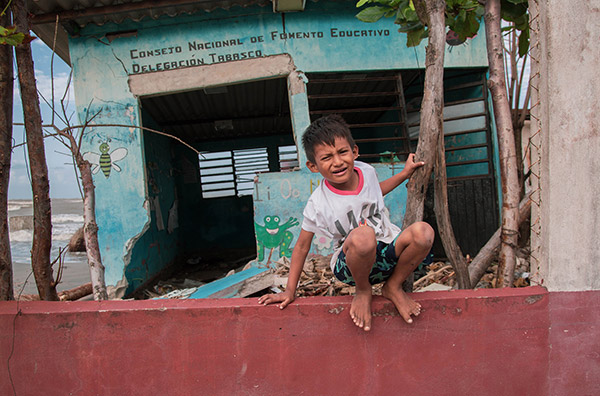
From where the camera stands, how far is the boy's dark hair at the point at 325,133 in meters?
1.87

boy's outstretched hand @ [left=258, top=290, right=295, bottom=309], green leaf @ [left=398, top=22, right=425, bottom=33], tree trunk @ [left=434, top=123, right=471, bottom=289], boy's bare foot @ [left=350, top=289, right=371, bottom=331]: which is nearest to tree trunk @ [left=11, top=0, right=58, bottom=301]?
boy's outstretched hand @ [left=258, top=290, right=295, bottom=309]

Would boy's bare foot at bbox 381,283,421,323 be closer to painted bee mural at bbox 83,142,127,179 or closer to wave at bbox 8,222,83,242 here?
painted bee mural at bbox 83,142,127,179

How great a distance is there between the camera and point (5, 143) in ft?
7.02

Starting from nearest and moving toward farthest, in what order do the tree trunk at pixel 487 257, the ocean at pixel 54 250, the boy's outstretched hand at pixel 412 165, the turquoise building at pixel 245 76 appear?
the boy's outstretched hand at pixel 412 165, the tree trunk at pixel 487 257, the turquoise building at pixel 245 76, the ocean at pixel 54 250

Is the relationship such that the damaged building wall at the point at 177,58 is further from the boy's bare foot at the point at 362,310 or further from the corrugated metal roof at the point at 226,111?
the boy's bare foot at the point at 362,310

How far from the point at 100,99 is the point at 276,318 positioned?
4832mm

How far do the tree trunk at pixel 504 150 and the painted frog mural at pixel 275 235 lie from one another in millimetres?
3153

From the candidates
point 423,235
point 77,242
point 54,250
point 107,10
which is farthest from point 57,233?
point 423,235

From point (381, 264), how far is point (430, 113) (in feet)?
2.94

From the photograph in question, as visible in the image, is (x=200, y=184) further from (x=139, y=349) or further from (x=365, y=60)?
(x=139, y=349)

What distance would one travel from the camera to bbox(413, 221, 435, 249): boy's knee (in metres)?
1.67

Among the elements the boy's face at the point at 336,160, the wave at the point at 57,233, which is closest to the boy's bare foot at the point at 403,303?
the boy's face at the point at 336,160

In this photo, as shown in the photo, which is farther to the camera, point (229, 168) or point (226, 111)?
point (229, 168)

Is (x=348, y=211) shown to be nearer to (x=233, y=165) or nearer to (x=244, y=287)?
(x=244, y=287)
